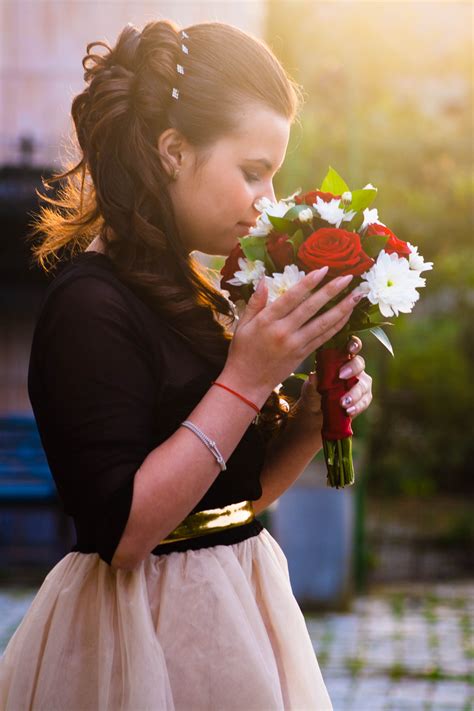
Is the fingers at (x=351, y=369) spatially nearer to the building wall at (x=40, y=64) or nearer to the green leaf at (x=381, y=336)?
the green leaf at (x=381, y=336)

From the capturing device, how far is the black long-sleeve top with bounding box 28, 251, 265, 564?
189cm

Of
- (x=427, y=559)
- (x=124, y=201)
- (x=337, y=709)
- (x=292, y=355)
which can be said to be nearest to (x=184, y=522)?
(x=292, y=355)

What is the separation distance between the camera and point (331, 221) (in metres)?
2.23

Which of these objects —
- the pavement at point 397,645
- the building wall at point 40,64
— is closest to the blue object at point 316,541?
the pavement at point 397,645

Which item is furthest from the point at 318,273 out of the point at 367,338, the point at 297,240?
the point at 367,338

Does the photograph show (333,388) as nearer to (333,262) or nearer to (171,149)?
(333,262)

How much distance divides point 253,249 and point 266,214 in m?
0.07

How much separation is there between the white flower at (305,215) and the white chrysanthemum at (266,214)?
0.03m

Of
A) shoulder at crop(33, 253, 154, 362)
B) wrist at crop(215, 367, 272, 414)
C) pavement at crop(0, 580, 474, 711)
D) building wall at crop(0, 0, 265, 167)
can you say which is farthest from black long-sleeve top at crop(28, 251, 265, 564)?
building wall at crop(0, 0, 265, 167)

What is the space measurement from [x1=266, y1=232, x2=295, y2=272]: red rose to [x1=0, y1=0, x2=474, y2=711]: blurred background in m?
0.96

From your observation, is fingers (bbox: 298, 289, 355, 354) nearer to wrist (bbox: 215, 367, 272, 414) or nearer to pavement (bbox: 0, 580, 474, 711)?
wrist (bbox: 215, 367, 272, 414)

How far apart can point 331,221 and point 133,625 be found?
89 centimetres

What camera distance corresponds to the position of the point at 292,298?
1.93 meters

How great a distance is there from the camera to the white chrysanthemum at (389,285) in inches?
84.0
